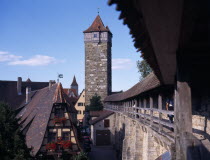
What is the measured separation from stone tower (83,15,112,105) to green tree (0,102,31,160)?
2866 centimetres

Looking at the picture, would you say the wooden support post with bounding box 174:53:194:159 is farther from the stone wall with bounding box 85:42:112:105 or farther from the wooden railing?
the stone wall with bounding box 85:42:112:105

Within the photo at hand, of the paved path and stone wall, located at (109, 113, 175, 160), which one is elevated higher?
stone wall, located at (109, 113, 175, 160)

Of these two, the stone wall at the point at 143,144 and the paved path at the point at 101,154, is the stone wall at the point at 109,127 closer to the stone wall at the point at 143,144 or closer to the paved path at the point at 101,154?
the paved path at the point at 101,154

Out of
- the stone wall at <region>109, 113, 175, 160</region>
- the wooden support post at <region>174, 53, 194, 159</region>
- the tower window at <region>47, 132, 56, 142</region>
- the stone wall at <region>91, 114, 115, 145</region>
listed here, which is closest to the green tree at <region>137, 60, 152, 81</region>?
the stone wall at <region>91, 114, 115, 145</region>

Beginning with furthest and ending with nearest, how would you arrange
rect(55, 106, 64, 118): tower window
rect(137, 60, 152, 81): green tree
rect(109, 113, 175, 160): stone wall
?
rect(137, 60, 152, 81): green tree
rect(55, 106, 64, 118): tower window
rect(109, 113, 175, 160): stone wall

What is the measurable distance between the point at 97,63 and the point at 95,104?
703cm

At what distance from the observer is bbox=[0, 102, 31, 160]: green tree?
44.4ft

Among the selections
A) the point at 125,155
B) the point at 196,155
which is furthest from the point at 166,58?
the point at 125,155

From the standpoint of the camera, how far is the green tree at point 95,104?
138ft

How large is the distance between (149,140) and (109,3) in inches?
364

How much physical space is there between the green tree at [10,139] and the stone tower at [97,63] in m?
28.7

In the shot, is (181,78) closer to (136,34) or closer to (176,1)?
(136,34)

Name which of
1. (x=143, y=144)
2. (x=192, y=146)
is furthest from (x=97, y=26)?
(x=192, y=146)

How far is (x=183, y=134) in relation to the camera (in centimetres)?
430
